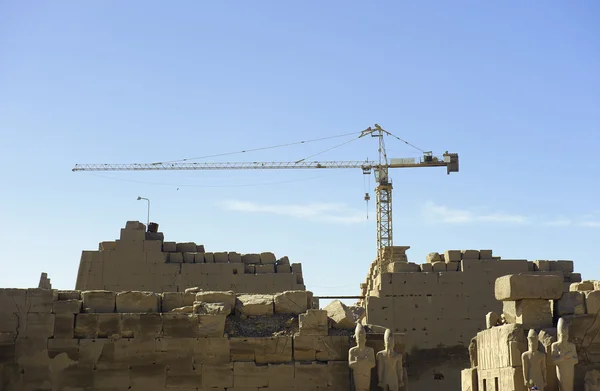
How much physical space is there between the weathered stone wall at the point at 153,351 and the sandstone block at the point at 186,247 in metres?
10.5

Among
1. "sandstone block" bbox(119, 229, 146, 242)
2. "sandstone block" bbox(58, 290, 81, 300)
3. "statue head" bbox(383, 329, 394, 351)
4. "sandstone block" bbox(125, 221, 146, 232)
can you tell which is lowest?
"statue head" bbox(383, 329, 394, 351)

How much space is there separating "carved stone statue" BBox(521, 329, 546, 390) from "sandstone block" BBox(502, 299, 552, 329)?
864 mm

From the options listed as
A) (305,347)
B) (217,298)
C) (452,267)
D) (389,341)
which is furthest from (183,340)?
(452,267)

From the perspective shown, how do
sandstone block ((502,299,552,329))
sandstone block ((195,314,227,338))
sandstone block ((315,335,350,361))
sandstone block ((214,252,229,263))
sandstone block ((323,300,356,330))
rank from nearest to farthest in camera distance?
sandstone block ((502,299,552,329)), sandstone block ((315,335,350,361)), sandstone block ((195,314,227,338)), sandstone block ((323,300,356,330)), sandstone block ((214,252,229,263))

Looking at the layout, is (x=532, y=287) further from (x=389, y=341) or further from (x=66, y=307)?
(x=66, y=307)

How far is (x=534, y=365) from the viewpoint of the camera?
2044 cm

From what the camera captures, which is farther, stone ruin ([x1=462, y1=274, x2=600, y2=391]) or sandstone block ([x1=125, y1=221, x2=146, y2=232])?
sandstone block ([x1=125, y1=221, x2=146, y2=232])

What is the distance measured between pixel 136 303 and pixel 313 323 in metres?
3.72

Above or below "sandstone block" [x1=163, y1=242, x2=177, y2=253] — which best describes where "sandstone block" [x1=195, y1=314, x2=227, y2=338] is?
below

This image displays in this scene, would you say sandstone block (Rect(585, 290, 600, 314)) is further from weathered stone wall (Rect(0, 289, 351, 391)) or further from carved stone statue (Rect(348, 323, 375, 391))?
weathered stone wall (Rect(0, 289, 351, 391))

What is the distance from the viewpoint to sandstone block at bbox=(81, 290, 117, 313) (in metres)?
22.9

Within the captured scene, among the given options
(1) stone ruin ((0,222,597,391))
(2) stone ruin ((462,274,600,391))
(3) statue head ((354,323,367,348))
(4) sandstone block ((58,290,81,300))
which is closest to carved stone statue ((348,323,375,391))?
(3) statue head ((354,323,367,348))

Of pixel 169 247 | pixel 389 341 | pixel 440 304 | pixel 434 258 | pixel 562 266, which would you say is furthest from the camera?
pixel 434 258

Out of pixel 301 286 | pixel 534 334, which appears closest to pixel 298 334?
pixel 534 334
